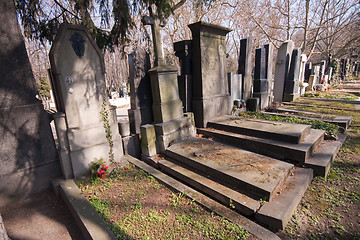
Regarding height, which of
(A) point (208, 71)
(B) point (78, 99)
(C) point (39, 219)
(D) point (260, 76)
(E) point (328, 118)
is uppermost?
(A) point (208, 71)

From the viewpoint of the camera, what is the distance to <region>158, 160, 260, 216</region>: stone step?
2361mm

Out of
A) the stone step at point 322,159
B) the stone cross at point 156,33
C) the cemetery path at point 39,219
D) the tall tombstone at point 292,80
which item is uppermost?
the stone cross at point 156,33

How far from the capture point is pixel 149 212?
7.97 ft

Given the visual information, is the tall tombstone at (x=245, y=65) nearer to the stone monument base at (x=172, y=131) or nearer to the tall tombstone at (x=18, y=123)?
the stone monument base at (x=172, y=131)

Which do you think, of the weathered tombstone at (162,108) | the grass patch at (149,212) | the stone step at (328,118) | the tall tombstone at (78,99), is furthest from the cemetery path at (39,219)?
the stone step at (328,118)

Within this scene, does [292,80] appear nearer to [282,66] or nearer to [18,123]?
[282,66]

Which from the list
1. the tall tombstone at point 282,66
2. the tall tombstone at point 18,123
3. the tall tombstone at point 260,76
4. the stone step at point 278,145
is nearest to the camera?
the tall tombstone at point 18,123

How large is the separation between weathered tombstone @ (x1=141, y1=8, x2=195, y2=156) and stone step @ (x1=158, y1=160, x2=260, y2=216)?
0.57 metres

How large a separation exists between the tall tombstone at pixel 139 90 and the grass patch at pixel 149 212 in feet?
4.66

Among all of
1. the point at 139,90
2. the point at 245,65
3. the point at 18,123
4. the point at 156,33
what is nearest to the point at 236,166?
the point at 139,90

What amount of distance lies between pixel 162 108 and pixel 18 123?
8.09 feet

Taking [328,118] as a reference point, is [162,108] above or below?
above

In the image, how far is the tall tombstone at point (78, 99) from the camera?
3.08 metres

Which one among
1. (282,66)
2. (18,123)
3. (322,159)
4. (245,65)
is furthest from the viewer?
(282,66)
